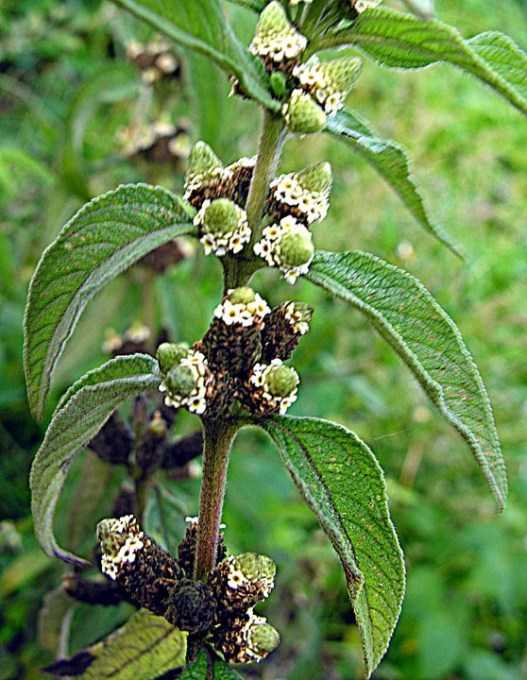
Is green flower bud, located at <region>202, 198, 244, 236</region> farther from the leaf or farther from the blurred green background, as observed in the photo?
the blurred green background

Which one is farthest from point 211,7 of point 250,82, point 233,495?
point 233,495

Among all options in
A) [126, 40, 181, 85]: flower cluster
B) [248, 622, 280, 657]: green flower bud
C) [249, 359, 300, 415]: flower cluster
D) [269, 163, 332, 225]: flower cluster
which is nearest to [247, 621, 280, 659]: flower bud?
[248, 622, 280, 657]: green flower bud

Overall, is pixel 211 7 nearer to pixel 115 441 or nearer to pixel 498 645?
pixel 115 441

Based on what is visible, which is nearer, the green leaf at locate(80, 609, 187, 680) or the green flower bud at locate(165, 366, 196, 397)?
the green flower bud at locate(165, 366, 196, 397)

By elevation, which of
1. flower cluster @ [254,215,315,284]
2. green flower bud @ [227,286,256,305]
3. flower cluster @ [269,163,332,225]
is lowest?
green flower bud @ [227,286,256,305]

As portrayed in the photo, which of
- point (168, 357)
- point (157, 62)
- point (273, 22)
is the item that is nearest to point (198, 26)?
point (273, 22)

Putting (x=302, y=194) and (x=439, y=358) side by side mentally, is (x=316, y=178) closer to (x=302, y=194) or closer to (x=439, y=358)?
(x=302, y=194)
